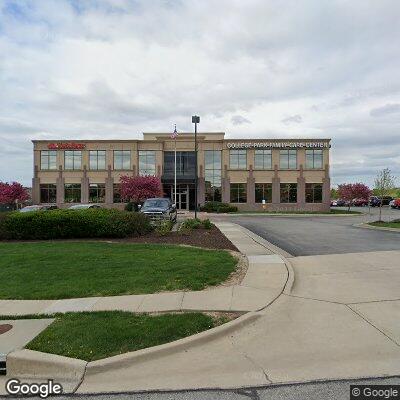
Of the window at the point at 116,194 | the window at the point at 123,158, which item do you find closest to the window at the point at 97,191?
the window at the point at 116,194

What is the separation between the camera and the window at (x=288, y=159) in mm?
53219

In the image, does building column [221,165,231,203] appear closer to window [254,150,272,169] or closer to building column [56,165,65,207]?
window [254,150,272,169]

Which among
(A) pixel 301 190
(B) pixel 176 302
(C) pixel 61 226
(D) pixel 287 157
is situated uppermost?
(D) pixel 287 157

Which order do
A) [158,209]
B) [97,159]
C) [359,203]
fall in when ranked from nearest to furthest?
[158,209], [97,159], [359,203]

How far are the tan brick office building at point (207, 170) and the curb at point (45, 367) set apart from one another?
159 feet

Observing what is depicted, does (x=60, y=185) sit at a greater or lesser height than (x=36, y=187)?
greater

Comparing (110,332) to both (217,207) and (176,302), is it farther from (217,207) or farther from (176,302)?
(217,207)

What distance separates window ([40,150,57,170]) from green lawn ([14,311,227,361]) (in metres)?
51.0

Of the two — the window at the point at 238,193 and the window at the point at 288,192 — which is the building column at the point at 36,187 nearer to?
the window at the point at 238,193

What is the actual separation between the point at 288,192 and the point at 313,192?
10.8ft

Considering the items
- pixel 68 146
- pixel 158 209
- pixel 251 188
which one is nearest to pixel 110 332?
pixel 158 209

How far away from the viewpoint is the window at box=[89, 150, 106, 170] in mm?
53781

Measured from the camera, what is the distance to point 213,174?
5384 cm

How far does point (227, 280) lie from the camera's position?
8.68 metres
